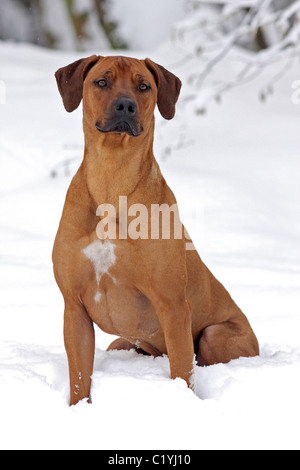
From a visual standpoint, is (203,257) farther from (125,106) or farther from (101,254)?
(125,106)

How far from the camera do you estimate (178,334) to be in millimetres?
2967

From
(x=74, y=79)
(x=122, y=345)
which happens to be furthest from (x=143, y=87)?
(x=122, y=345)

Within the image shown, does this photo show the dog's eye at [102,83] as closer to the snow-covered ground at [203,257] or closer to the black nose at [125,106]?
the black nose at [125,106]

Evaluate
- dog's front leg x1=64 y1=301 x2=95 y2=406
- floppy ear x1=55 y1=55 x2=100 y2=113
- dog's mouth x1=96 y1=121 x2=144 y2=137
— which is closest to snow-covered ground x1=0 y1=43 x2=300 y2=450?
dog's front leg x1=64 y1=301 x2=95 y2=406

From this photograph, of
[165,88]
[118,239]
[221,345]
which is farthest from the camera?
[221,345]

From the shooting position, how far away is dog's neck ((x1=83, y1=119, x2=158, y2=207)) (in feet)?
9.70

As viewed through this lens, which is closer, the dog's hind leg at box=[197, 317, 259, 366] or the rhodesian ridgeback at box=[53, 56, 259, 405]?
the rhodesian ridgeback at box=[53, 56, 259, 405]

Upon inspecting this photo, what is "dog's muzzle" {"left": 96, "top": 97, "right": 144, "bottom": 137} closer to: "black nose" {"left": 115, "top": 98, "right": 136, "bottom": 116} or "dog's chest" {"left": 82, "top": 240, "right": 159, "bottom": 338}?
"black nose" {"left": 115, "top": 98, "right": 136, "bottom": 116}

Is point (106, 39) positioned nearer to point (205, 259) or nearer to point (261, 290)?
point (205, 259)

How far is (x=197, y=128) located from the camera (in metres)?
8.99

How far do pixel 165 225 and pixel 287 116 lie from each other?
21.7ft

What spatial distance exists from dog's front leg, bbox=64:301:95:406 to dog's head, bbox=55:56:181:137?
77cm

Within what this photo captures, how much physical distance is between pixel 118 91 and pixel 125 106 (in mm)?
86

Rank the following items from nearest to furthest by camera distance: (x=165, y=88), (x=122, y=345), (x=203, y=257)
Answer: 1. (x=165, y=88)
2. (x=122, y=345)
3. (x=203, y=257)
